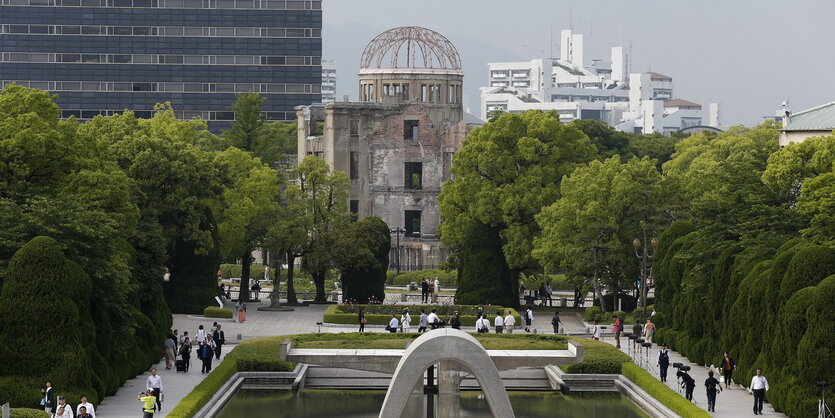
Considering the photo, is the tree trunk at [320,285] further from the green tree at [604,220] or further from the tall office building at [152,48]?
the tall office building at [152,48]

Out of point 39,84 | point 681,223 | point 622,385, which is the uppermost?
point 39,84

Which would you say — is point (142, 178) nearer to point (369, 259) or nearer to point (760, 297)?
point (369, 259)

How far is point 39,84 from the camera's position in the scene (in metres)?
160

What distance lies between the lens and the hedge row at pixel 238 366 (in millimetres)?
50006

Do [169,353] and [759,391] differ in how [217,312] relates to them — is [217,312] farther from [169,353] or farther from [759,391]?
[759,391]

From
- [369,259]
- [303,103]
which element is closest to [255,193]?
[369,259]

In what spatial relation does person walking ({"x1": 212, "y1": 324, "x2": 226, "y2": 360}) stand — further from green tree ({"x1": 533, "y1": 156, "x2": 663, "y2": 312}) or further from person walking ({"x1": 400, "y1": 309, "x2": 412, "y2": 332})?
→ green tree ({"x1": 533, "y1": 156, "x2": 663, "y2": 312})

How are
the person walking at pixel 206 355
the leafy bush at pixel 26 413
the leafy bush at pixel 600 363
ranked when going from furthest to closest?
the leafy bush at pixel 600 363 < the person walking at pixel 206 355 < the leafy bush at pixel 26 413


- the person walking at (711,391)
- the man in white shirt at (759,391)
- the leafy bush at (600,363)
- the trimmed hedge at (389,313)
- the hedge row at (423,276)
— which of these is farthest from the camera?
the hedge row at (423,276)

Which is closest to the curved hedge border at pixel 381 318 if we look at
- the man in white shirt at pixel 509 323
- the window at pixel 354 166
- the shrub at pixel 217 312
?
the man in white shirt at pixel 509 323

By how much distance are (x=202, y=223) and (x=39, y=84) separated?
8436 cm

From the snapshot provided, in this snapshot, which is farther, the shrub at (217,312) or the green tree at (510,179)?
the green tree at (510,179)

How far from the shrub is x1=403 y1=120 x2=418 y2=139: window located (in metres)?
35.9

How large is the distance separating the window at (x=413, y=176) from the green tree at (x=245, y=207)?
24271 mm
